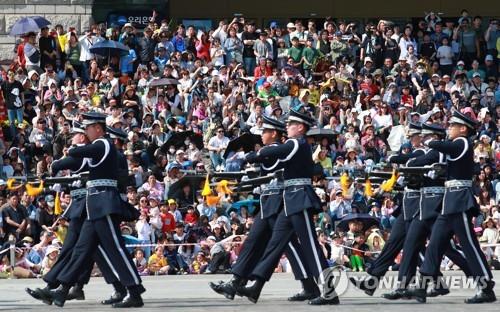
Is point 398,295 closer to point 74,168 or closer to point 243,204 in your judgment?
point 74,168

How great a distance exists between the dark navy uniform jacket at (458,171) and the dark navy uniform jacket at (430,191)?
18cm

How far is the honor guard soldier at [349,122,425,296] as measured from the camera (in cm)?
1727

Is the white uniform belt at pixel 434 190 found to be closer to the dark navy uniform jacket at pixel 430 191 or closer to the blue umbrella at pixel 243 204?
the dark navy uniform jacket at pixel 430 191

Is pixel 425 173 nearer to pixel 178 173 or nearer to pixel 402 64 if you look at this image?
pixel 178 173

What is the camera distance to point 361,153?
28.3 metres

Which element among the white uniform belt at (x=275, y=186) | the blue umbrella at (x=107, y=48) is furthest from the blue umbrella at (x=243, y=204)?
the white uniform belt at (x=275, y=186)

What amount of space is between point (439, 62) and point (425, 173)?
16393mm

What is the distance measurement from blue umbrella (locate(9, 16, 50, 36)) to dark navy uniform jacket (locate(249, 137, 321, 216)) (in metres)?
15.0

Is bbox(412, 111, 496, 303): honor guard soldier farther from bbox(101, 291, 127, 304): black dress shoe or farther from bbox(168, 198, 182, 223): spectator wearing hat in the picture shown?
bbox(168, 198, 182, 223): spectator wearing hat

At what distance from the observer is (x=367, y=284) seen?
687 inches

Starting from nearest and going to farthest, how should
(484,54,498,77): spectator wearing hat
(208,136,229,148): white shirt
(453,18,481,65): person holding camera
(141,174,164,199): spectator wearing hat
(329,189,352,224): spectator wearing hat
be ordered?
(329,189,352,224): spectator wearing hat, (141,174,164,199): spectator wearing hat, (208,136,229,148): white shirt, (484,54,498,77): spectator wearing hat, (453,18,481,65): person holding camera

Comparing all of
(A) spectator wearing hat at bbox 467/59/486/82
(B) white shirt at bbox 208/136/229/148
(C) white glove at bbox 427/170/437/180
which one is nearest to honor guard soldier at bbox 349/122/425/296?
(C) white glove at bbox 427/170/437/180

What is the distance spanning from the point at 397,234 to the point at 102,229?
135 inches

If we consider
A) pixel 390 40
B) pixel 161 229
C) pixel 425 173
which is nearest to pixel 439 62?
pixel 390 40
